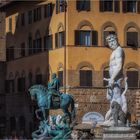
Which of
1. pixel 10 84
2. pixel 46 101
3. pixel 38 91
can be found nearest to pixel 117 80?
pixel 46 101

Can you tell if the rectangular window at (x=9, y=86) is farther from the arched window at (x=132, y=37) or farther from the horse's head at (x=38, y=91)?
the horse's head at (x=38, y=91)

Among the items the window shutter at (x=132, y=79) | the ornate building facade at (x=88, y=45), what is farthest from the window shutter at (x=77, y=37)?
the window shutter at (x=132, y=79)

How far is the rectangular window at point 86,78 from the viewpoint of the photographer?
213 feet

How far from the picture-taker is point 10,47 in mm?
79125

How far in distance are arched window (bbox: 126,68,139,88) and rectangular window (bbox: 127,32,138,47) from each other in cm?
223

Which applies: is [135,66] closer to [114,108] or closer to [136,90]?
[136,90]

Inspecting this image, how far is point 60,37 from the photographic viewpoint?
219 feet

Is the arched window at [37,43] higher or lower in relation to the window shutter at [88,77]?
higher

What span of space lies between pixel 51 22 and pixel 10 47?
11.6m

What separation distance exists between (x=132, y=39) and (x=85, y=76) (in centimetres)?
540

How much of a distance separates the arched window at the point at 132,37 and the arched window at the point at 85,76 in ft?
14.4

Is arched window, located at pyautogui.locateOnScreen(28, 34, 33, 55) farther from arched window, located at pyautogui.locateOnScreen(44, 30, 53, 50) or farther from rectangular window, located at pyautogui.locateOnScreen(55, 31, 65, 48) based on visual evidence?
rectangular window, located at pyautogui.locateOnScreen(55, 31, 65, 48)

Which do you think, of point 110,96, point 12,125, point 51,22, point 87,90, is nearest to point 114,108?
point 110,96

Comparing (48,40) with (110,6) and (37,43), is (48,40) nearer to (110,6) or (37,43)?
(37,43)
